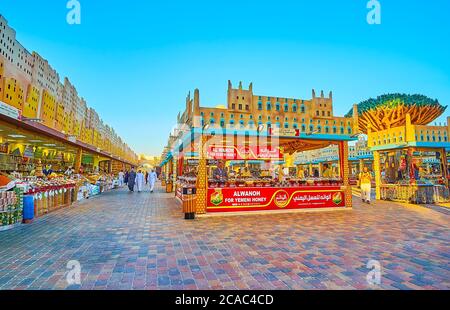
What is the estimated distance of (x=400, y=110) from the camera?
102 feet

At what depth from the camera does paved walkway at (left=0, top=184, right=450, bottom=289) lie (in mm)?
3080

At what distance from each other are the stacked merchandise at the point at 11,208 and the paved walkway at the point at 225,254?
1.21 feet

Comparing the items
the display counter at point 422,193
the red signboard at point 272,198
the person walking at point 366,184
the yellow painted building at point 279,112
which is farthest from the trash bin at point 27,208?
the yellow painted building at point 279,112

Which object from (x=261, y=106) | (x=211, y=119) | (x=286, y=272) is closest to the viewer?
(x=286, y=272)

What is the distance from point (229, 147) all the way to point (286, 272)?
7040mm

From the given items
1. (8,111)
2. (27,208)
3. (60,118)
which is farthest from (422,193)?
(60,118)

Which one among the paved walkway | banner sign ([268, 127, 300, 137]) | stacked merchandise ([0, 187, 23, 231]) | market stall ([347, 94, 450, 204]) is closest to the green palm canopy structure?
market stall ([347, 94, 450, 204])

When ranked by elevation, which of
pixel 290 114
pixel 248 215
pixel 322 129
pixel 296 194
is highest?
pixel 290 114

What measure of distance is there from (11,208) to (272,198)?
327 inches

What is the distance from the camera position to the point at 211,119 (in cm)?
4231

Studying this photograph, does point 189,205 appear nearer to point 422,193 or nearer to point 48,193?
point 48,193

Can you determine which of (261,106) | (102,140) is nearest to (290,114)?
(261,106)
